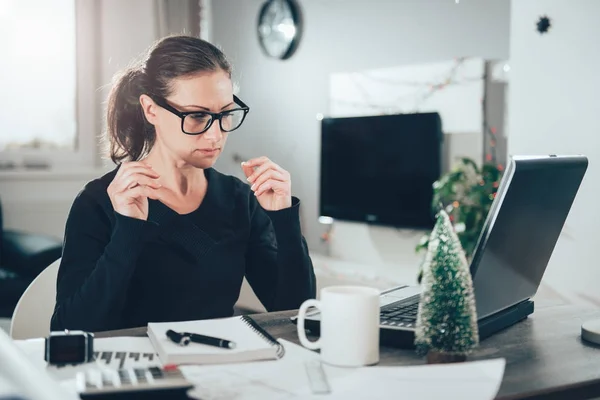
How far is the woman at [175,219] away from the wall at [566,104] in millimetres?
1492

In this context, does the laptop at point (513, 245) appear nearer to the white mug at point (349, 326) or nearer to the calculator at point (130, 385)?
the white mug at point (349, 326)

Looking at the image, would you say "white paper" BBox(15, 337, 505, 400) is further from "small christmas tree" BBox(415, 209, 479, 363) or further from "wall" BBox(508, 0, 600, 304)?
"wall" BBox(508, 0, 600, 304)

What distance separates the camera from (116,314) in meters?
1.27

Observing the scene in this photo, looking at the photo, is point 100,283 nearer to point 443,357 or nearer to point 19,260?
point 443,357

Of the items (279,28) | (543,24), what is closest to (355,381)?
(543,24)

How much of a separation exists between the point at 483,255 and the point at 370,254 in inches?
Answer: 128

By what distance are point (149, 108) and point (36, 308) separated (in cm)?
45

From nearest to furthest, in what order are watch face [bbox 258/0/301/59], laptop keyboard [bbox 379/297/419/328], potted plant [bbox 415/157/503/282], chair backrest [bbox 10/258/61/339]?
laptop keyboard [bbox 379/297/419/328] → chair backrest [bbox 10/258/61/339] → potted plant [bbox 415/157/503/282] → watch face [bbox 258/0/301/59]

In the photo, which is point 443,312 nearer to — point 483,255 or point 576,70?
point 483,255

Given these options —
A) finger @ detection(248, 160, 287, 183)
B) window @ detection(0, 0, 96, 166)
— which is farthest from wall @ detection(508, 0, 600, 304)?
window @ detection(0, 0, 96, 166)

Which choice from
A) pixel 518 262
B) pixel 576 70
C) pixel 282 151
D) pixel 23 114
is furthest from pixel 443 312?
pixel 23 114

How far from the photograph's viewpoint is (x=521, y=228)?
102 cm

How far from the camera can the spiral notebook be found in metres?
0.91

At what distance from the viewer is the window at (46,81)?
4.68 meters
